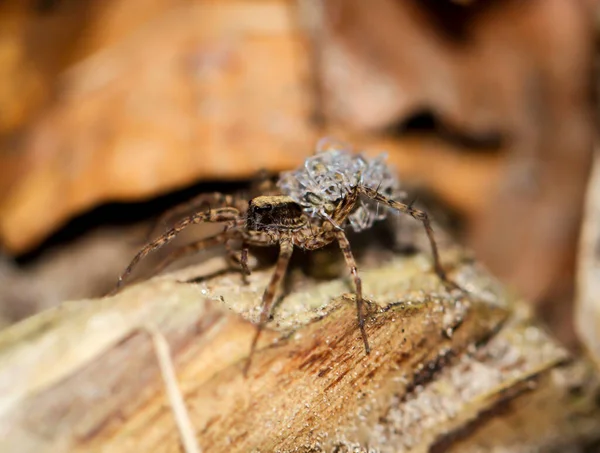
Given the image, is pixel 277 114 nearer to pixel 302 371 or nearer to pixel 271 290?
pixel 271 290

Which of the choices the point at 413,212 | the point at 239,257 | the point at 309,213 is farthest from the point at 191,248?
the point at 413,212

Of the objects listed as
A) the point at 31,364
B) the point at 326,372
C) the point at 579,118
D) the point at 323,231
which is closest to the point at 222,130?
the point at 323,231

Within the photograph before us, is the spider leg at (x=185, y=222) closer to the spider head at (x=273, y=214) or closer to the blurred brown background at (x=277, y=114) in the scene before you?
the spider head at (x=273, y=214)

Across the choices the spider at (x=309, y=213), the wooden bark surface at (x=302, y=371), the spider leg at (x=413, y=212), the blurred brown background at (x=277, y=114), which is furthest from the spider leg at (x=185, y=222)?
the blurred brown background at (x=277, y=114)

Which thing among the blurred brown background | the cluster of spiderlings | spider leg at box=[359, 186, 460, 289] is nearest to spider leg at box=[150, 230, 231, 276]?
the cluster of spiderlings

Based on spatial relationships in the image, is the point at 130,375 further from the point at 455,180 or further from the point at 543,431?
the point at 455,180

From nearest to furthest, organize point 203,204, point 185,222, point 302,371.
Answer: point 302,371
point 185,222
point 203,204
